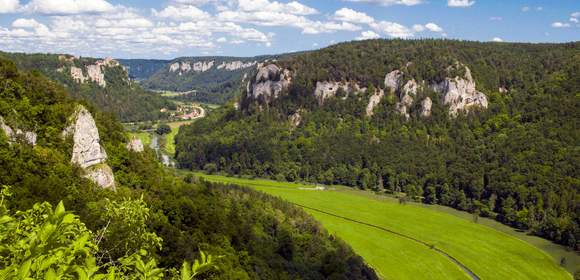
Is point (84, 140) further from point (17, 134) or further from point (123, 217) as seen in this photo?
point (123, 217)

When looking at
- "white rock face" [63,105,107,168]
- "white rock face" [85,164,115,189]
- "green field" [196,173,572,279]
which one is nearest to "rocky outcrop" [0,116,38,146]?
"white rock face" [63,105,107,168]

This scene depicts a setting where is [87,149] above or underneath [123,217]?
underneath

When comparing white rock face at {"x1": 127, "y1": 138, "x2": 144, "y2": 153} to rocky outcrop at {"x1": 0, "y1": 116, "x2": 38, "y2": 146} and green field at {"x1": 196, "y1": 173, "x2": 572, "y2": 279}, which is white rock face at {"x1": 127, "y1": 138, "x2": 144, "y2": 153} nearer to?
rocky outcrop at {"x1": 0, "y1": 116, "x2": 38, "y2": 146}

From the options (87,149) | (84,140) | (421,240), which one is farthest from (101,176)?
(421,240)

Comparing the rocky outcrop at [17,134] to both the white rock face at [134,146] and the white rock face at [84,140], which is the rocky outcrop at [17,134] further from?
the white rock face at [134,146]

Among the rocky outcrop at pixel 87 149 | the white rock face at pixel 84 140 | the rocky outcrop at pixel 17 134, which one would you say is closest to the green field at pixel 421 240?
the rocky outcrop at pixel 87 149

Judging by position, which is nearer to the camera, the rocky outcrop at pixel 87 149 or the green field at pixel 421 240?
the rocky outcrop at pixel 87 149

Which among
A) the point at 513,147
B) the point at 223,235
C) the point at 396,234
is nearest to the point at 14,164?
the point at 223,235
